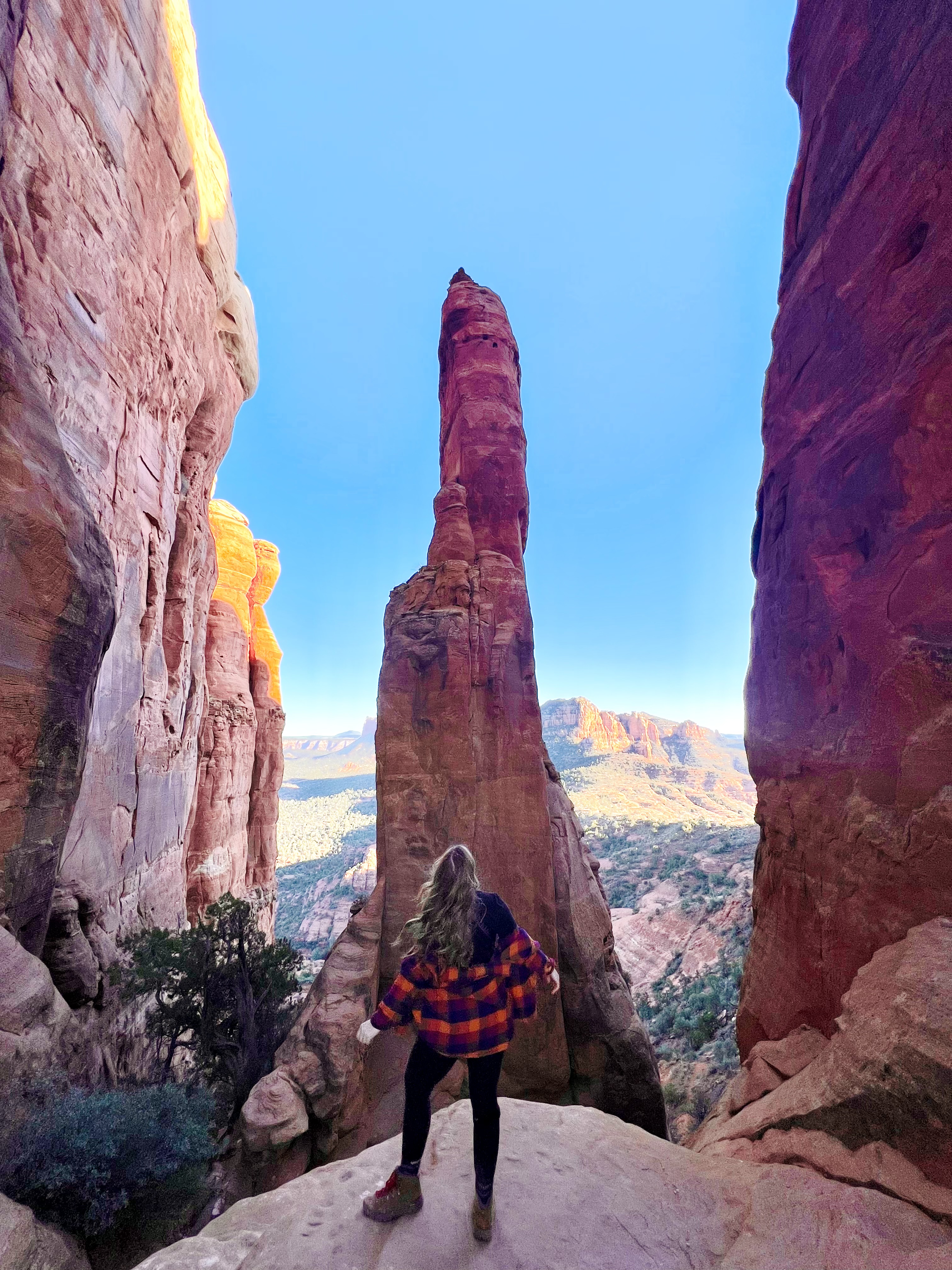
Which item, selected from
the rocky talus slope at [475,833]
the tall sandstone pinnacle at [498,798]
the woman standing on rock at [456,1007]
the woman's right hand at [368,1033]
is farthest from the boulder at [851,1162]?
the tall sandstone pinnacle at [498,798]

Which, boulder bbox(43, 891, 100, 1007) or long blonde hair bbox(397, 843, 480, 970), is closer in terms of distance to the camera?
long blonde hair bbox(397, 843, 480, 970)

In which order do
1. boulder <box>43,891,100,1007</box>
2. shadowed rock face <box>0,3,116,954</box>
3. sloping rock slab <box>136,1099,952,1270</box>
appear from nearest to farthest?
sloping rock slab <box>136,1099,952,1270</box> → shadowed rock face <box>0,3,116,954</box> → boulder <box>43,891,100,1007</box>

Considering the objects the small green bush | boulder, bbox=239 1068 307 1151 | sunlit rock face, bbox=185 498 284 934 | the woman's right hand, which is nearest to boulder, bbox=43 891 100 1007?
boulder, bbox=239 1068 307 1151

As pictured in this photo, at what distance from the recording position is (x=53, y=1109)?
4.62 metres

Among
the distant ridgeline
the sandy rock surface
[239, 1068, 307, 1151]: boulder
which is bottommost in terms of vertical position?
the distant ridgeline

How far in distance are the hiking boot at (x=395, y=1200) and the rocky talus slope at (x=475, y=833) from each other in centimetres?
548

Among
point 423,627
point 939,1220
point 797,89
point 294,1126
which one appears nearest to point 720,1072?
point 294,1126

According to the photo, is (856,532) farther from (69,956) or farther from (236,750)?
(236,750)

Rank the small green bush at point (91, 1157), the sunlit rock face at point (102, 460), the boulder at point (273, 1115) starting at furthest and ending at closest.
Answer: the boulder at point (273, 1115), the sunlit rock face at point (102, 460), the small green bush at point (91, 1157)

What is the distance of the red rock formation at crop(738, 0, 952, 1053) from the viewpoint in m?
5.26

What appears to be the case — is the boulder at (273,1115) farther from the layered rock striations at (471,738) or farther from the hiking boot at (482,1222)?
the hiking boot at (482,1222)

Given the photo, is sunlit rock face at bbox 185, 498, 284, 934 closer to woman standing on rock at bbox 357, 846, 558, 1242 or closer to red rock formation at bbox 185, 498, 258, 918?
red rock formation at bbox 185, 498, 258, 918

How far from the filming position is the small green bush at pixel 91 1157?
4.32 metres

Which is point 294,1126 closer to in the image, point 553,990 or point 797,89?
point 553,990
